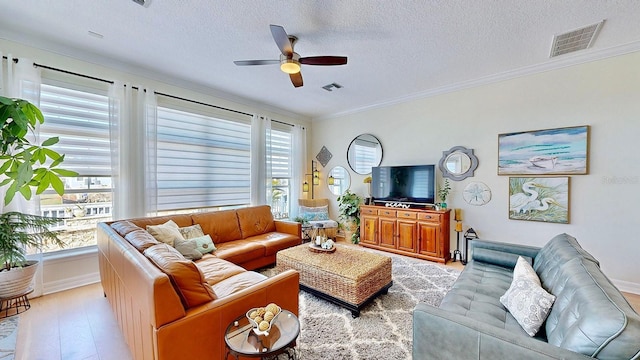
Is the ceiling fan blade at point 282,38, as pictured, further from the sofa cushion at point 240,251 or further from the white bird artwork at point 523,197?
the white bird artwork at point 523,197

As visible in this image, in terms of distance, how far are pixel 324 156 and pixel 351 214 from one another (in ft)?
5.42

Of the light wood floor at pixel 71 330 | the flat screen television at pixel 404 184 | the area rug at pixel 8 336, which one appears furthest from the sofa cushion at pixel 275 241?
the area rug at pixel 8 336

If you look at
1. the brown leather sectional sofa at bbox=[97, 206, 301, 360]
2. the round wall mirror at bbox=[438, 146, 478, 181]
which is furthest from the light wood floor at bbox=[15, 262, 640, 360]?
the round wall mirror at bbox=[438, 146, 478, 181]

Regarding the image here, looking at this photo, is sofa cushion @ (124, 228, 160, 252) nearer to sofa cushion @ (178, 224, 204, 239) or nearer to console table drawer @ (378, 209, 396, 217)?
sofa cushion @ (178, 224, 204, 239)

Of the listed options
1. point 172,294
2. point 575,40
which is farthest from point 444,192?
point 172,294

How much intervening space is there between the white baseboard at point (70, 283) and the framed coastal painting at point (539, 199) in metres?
5.85

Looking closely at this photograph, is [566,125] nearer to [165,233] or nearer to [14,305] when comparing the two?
[165,233]

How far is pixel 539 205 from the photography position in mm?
3430

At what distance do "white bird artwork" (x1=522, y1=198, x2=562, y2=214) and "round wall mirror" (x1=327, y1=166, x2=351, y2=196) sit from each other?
311 centimetres

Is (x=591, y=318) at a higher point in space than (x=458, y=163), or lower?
lower

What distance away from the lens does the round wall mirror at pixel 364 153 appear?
17.0 ft

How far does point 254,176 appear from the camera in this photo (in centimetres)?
→ 494

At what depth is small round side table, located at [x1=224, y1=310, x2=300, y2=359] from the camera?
49.7 inches

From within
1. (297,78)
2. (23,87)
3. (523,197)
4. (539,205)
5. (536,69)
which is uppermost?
(536,69)
